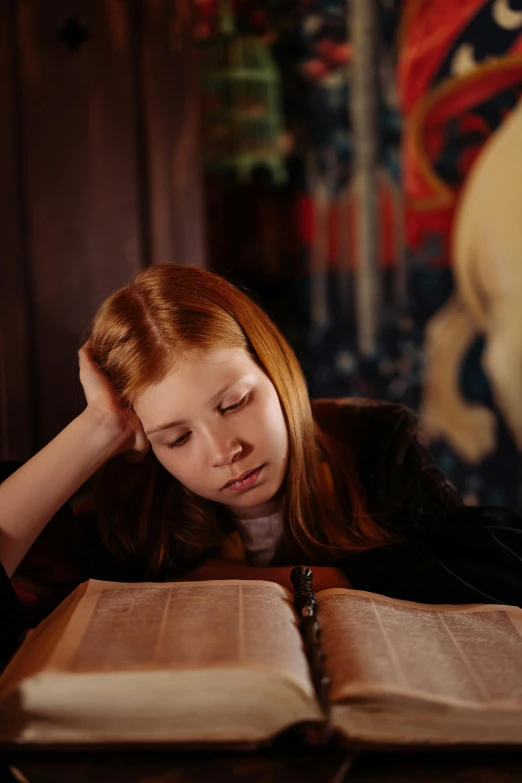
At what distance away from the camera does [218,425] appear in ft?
3.39

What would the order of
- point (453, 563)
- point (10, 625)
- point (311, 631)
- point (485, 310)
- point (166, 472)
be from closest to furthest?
point (311, 631)
point (10, 625)
point (453, 563)
point (166, 472)
point (485, 310)

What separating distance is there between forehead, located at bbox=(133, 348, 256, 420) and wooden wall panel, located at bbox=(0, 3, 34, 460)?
47 centimetres

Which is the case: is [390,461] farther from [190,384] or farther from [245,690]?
[245,690]

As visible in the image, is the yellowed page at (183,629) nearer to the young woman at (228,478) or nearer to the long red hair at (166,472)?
the young woman at (228,478)

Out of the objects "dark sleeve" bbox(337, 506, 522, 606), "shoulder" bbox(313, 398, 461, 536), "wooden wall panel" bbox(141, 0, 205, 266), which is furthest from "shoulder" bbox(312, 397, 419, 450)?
"wooden wall panel" bbox(141, 0, 205, 266)

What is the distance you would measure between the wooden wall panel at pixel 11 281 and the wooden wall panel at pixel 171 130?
0.28 meters

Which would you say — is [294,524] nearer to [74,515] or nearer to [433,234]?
[74,515]

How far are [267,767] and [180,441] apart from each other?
473mm

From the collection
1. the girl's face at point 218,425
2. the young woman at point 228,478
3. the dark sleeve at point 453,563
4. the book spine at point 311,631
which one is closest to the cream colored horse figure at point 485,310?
the young woman at point 228,478

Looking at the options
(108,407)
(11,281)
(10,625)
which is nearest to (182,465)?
(108,407)

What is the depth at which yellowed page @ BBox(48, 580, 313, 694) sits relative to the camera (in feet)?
2.30

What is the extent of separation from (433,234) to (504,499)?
0.74 meters

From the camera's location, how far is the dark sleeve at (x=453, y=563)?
93 cm

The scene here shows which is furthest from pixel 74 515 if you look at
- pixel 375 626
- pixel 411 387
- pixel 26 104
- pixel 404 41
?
pixel 404 41
